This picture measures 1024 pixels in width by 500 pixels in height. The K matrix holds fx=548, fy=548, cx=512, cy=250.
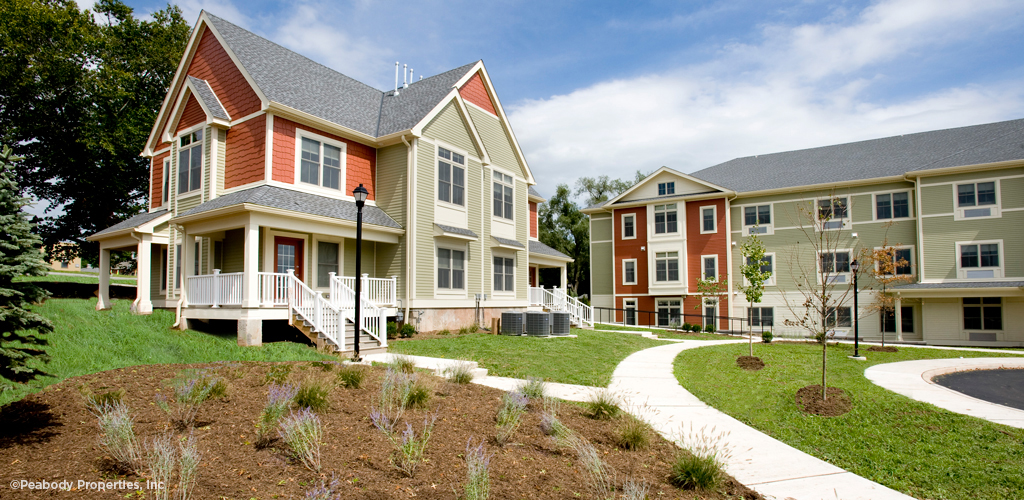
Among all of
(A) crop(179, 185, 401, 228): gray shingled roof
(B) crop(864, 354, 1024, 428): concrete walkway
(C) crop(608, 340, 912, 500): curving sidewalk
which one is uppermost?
(A) crop(179, 185, 401, 228): gray shingled roof

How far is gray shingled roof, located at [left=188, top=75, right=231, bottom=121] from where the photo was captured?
54.2 feet

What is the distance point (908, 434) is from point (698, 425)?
277 centimetres

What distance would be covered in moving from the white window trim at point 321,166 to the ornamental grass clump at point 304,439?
12.3m

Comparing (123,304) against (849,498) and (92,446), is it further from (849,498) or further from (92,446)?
(849,498)

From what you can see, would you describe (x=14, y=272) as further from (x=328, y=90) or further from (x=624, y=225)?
(x=624, y=225)

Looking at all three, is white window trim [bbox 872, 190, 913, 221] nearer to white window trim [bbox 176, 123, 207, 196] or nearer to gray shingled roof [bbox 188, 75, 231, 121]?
gray shingled roof [bbox 188, 75, 231, 121]

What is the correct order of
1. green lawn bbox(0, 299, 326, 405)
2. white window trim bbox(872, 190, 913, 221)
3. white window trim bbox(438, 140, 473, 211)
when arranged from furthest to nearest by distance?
white window trim bbox(872, 190, 913, 221)
white window trim bbox(438, 140, 473, 211)
green lawn bbox(0, 299, 326, 405)

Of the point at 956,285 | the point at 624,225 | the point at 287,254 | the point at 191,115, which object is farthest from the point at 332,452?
the point at 624,225

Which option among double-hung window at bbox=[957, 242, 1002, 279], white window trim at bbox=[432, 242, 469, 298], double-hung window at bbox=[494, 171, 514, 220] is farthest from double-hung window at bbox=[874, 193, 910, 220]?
white window trim at bbox=[432, 242, 469, 298]

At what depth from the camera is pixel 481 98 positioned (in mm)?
22250

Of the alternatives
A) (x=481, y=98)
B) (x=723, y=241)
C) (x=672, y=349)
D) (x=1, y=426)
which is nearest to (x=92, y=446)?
(x=1, y=426)

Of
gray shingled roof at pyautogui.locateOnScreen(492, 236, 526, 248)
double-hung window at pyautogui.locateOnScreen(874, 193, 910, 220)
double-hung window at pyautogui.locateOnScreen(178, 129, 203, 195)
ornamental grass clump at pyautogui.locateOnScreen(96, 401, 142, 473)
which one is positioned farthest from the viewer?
double-hung window at pyautogui.locateOnScreen(874, 193, 910, 220)

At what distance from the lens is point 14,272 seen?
4.79 metres

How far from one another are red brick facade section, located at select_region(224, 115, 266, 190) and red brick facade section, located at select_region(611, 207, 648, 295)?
80.8 ft
